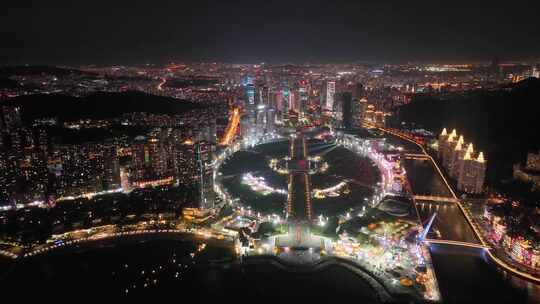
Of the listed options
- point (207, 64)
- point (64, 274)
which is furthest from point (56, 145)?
point (207, 64)

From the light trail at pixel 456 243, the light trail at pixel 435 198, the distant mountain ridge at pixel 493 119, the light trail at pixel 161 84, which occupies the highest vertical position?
the light trail at pixel 161 84

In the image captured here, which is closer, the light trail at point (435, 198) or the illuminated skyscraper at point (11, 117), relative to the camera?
the light trail at point (435, 198)

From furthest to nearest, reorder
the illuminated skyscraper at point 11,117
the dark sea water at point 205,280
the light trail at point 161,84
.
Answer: the light trail at point 161,84 < the illuminated skyscraper at point 11,117 < the dark sea water at point 205,280

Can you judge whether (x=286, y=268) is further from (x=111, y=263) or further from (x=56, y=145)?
(x=56, y=145)

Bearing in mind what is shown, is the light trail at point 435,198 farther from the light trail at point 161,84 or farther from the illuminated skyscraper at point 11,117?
the light trail at point 161,84

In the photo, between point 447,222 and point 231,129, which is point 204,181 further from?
point 231,129

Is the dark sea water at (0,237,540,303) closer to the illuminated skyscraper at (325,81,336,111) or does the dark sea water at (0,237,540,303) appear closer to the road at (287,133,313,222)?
the road at (287,133,313,222)

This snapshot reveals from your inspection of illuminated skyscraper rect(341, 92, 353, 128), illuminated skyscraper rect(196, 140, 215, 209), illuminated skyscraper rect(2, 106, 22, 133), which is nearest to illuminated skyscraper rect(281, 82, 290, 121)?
illuminated skyscraper rect(341, 92, 353, 128)

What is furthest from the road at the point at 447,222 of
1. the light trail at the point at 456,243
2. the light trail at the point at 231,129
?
the light trail at the point at 231,129

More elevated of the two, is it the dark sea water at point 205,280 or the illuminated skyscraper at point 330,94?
the illuminated skyscraper at point 330,94

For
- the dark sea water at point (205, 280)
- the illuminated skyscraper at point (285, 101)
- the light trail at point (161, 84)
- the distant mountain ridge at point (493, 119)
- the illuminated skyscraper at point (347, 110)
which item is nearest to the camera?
the dark sea water at point (205, 280)
